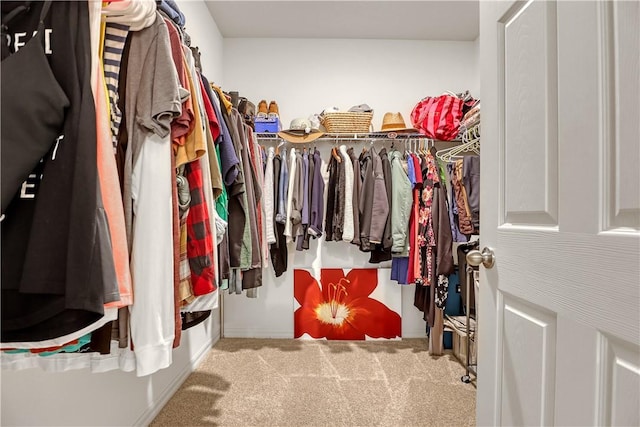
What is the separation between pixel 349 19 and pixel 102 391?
9.37 ft

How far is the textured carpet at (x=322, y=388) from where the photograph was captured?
70.5 inches

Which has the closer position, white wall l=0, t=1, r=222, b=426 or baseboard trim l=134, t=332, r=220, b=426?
white wall l=0, t=1, r=222, b=426

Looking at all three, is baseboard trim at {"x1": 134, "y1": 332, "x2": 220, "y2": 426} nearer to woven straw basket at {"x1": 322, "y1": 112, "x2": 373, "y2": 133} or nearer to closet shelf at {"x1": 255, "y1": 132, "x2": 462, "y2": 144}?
closet shelf at {"x1": 255, "y1": 132, "x2": 462, "y2": 144}

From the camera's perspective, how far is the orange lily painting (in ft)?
9.52

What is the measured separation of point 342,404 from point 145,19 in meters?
1.95

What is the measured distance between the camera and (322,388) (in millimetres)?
2072

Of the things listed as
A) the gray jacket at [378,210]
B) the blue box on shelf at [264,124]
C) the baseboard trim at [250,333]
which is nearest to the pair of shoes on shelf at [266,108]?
the blue box on shelf at [264,124]

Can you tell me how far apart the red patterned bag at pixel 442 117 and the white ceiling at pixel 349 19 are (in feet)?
2.10

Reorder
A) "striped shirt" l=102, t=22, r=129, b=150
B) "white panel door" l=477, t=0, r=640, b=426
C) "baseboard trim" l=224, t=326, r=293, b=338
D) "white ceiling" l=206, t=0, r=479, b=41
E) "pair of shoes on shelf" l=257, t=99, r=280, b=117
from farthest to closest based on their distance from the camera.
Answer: "baseboard trim" l=224, t=326, r=293, b=338 < "pair of shoes on shelf" l=257, t=99, r=280, b=117 < "white ceiling" l=206, t=0, r=479, b=41 < "striped shirt" l=102, t=22, r=129, b=150 < "white panel door" l=477, t=0, r=640, b=426

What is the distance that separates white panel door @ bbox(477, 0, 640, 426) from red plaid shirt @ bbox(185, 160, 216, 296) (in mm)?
808

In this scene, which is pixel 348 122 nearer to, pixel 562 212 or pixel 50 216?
pixel 562 212

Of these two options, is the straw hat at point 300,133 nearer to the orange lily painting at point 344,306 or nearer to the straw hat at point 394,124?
the straw hat at point 394,124

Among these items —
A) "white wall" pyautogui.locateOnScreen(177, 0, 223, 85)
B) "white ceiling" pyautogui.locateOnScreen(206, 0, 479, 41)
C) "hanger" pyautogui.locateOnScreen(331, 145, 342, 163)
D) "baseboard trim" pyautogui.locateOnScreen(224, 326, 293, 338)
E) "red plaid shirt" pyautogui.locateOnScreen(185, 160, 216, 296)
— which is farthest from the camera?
"baseboard trim" pyautogui.locateOnScreen(224, 326, 293, 338)

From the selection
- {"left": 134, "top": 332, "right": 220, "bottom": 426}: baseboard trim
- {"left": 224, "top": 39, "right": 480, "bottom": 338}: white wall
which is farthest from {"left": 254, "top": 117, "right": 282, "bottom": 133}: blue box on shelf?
{"left": 134, "top": 332, "right": 220, "bottom": 426}: baseboard trim
